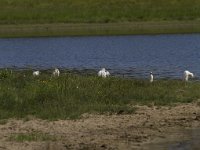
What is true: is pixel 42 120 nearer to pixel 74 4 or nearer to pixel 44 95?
pixel 44 95

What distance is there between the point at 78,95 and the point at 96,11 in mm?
44249

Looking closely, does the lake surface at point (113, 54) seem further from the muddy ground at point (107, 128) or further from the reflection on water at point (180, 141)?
the reflection on water at point (180, 141)

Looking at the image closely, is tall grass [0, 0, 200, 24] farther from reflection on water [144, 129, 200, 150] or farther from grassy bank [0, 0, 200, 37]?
reflection on water [144, 129, 200, 150]

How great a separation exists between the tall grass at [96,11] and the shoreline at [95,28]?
2.31 ft

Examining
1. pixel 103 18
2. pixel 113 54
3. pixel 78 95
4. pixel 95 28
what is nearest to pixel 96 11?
pixel 103 18

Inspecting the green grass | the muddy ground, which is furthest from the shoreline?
the green grass

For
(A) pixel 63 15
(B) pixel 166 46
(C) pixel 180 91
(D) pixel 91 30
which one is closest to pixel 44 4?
(A) pixel 63 15

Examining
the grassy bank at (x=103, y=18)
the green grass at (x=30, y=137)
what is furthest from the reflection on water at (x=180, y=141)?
the grassy bank at (x=103, y=18)

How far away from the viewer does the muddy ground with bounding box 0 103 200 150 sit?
14.6 metres

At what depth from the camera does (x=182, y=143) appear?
14945 mm

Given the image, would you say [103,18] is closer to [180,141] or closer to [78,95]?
[78,95]

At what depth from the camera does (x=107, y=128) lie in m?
16.1

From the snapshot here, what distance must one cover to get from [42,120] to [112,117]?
1692mm

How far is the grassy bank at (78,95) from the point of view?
57.6 feet
